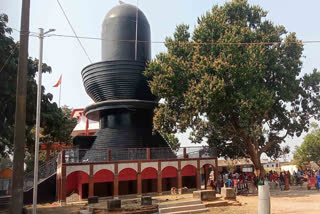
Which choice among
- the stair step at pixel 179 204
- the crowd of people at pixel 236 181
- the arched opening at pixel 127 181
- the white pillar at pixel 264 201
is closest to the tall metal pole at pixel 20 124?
the stair step at pixel 179 204

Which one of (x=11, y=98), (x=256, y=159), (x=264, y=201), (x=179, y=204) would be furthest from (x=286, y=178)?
(x=11, y=98)

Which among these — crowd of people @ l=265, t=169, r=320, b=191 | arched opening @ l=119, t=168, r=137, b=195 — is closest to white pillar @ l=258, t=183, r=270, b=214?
arched opening @ l=119, t=168, r=137, b=195

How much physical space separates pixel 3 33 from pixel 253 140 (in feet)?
68.5

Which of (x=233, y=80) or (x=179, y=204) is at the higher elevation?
(x=233, y=80)

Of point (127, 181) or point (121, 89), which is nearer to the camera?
point (127, 181)

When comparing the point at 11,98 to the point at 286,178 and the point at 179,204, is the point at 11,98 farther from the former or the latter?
the point at 286,178

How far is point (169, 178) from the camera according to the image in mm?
27344

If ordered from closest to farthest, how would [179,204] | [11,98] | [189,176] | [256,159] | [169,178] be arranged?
[11,98] → [179,204] → [256,159] → [169,178] → [189,176]

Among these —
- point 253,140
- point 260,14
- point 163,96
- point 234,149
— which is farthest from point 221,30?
point 234,149

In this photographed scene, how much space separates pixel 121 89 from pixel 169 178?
29.1ft

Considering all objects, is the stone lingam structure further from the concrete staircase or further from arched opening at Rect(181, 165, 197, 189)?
the concrete staircase

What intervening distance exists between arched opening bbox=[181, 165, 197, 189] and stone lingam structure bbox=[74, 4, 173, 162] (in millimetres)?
3105

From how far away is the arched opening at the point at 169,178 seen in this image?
84.5ft

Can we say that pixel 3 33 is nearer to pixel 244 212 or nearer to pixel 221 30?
pixel 244 212
